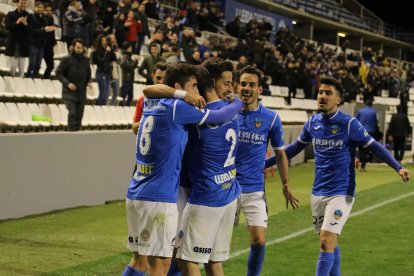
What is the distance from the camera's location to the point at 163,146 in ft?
20.3

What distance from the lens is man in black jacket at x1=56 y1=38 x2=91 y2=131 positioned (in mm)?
15633

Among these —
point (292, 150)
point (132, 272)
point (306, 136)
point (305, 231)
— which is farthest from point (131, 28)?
point (132, 272)

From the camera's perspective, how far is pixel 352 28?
6038cm

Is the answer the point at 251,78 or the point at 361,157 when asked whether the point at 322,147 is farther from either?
the point at 361,157

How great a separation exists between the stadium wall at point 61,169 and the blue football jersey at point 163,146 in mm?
7094

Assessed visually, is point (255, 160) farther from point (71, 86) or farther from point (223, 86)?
point (71, 86)

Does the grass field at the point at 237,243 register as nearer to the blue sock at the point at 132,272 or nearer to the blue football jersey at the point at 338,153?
the blue football jersey at the point at 338,153

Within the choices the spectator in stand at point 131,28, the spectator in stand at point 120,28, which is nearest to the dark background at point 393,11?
the spectator in stand at point 131,28

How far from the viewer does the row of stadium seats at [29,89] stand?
56.6ft

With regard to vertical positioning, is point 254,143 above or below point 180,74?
below

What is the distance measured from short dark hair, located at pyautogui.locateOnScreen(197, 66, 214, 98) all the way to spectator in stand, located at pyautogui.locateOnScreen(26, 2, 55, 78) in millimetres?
11125

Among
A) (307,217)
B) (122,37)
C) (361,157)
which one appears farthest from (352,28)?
(307,217)

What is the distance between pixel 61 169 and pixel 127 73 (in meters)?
5.96

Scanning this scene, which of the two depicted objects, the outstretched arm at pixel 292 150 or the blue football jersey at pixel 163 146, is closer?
the blue football jersey at pixel 163 146
